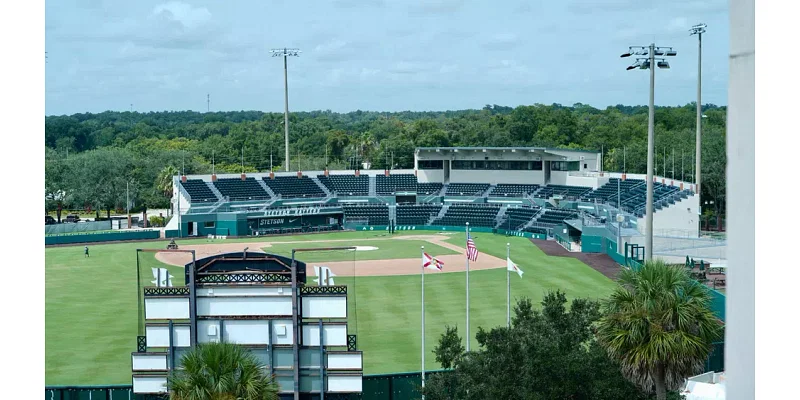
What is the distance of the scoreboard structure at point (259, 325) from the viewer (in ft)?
36.2

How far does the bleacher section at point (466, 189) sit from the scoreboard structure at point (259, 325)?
57.2 m

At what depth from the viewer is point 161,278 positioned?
37.7 ft

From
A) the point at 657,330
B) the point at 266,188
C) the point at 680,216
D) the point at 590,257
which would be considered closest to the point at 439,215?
the point at 266,188

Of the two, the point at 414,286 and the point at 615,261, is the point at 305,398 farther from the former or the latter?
the point at 615,261

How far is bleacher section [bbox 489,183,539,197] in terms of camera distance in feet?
218

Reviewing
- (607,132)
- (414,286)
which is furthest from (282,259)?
(607,132)

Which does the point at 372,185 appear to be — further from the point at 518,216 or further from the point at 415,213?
the point at 518,216

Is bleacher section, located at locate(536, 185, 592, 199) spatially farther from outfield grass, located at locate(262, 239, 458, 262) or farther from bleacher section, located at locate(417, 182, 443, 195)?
outfield grass, located at locate(262, 239, 458, 262)

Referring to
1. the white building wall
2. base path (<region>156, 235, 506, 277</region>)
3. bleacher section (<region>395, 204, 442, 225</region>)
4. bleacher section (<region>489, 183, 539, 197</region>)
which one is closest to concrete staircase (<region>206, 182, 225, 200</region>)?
base path (<region>156, 235, 506, 277</region>)

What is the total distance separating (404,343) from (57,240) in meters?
37.1

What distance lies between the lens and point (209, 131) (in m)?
115

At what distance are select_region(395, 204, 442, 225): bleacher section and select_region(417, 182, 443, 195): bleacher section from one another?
3939mm

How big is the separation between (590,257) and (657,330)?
3574 centimetres
